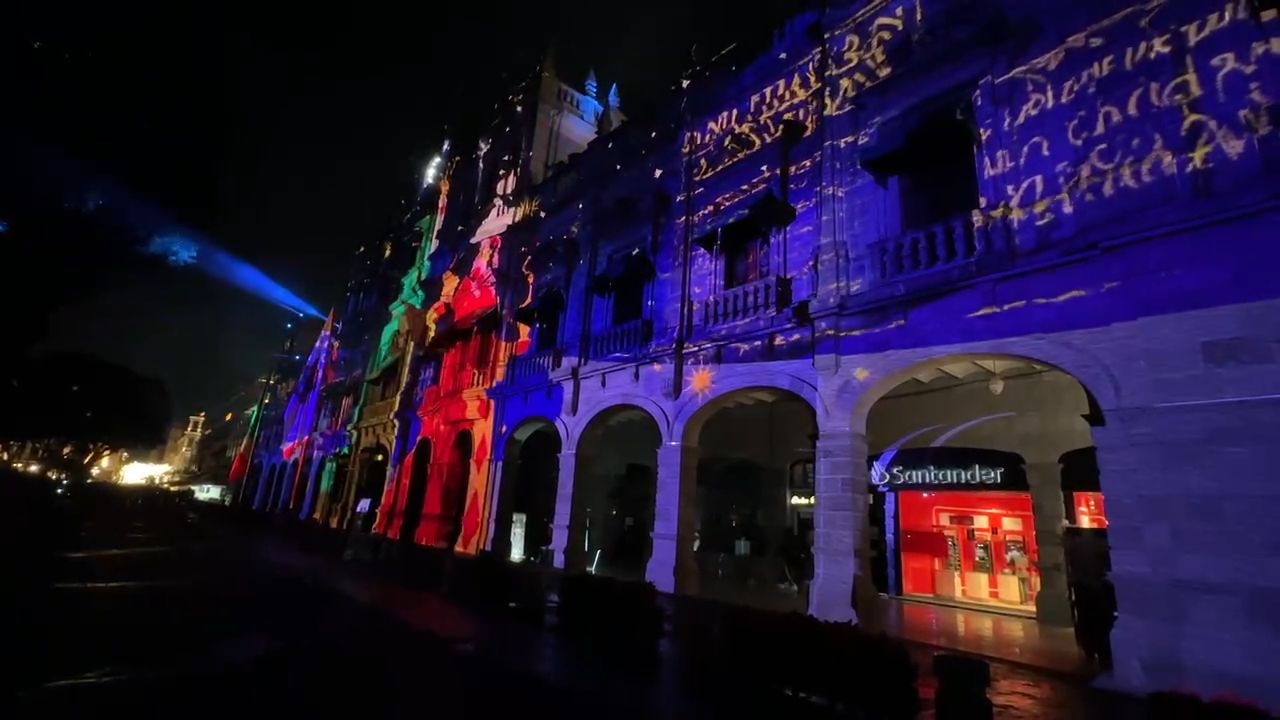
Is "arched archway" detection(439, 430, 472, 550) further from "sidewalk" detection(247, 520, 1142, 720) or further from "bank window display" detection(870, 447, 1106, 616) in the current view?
"bank window display" detection(870, 447, 1106, 616)

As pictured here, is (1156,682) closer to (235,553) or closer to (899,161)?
(899,161)

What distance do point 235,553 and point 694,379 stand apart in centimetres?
1242

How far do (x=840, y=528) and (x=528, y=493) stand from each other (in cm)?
1134

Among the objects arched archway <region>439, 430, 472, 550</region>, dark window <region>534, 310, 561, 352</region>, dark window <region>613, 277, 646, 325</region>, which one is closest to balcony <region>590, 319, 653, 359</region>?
dark window <region>613, 277, 646, 325</region>

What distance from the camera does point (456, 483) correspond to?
1877 centimetres

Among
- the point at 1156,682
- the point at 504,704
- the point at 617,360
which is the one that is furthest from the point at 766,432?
the point at 504,704

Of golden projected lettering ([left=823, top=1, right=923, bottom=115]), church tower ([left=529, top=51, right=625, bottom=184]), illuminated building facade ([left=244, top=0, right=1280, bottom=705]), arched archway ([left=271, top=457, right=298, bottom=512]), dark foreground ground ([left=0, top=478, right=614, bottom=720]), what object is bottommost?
dark foreground ground ([left=0, top=478, right=614, bottom=720])

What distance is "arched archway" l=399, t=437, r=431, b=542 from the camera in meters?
20.3

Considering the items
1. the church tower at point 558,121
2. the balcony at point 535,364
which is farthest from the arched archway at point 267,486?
the church tower at point 558,121

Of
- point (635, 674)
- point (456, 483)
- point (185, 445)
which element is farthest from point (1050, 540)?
point (185, 445)

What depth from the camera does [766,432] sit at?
1519 centimetres

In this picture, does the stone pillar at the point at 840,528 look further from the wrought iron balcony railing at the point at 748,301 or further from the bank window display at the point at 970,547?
the bank window display at the point at 970,547

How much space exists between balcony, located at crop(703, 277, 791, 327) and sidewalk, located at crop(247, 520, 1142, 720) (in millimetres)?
5563

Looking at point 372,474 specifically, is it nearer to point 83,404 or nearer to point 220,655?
point 220,655
